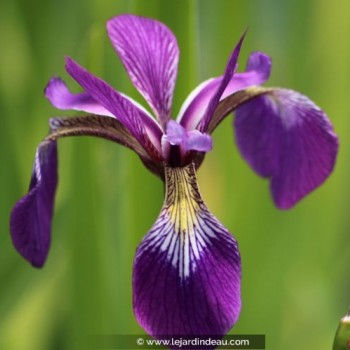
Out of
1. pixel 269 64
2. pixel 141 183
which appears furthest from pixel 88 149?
pixel 269 64

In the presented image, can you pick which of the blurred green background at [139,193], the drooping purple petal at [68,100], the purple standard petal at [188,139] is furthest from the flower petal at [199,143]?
the blurred green background at [139,193]

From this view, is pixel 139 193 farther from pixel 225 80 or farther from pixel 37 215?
pixel 225 80

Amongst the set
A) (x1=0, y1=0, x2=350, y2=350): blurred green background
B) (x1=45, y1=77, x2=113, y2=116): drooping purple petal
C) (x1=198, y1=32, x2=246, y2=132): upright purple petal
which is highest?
(x1=198, y1=32, x2=246, y2=132): upright purple petal

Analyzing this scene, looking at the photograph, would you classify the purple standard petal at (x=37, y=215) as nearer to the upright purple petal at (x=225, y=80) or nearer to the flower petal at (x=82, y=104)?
the flower petal at (x=82, y=104)

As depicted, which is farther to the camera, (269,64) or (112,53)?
(112,53)

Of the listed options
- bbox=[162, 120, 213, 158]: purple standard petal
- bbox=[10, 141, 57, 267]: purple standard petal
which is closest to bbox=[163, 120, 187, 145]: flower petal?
bbox=[162, 120, 213, 158]: purple standard petal

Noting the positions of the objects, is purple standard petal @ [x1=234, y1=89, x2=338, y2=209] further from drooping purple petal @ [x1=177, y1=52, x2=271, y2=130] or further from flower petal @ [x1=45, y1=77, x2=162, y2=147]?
flower petal @ [x1=45, y1=77, x2=162, y2=147]

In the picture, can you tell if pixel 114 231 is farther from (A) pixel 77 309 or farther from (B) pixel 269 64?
(B) pixel 269 64
